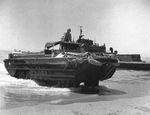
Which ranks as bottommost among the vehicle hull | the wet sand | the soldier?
the wet sand

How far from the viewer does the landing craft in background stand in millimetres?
14508

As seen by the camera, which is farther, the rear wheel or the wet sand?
the rear wheel

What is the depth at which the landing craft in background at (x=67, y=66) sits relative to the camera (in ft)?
47.6

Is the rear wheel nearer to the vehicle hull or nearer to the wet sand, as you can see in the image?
the vehicle hull

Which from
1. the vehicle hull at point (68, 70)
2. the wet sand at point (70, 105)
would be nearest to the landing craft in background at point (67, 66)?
the vehicle hull at point (68, 70)

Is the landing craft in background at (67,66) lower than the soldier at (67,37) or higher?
lower

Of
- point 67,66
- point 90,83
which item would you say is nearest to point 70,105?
point 67,66

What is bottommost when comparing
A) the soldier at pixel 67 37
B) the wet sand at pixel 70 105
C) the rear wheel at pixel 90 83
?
the wet sand at pixel 70 105

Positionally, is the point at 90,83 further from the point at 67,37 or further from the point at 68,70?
the point at 67,37

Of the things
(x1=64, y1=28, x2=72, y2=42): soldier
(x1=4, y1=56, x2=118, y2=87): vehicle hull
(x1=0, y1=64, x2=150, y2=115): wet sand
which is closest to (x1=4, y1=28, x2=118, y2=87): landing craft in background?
(x1=4, y1=56, x2=118, y2=87): vehicle hull

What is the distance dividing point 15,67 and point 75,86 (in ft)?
20.0

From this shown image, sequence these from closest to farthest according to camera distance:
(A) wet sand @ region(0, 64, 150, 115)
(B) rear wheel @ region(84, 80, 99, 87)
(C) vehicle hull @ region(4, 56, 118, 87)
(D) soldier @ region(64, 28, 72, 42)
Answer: (A) wet sand @ region(0, 64, 150, 115)
(C) vehicle hull @ region(4, 56, 118, 87)
(B) rear wheel @ region(84, 80, 99, 87)
(D) soldier @ region(64, 28, 72, 42)

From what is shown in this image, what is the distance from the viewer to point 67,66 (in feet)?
48.4

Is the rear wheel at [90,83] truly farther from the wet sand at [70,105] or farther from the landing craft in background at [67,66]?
the wet sand at [70,105]
